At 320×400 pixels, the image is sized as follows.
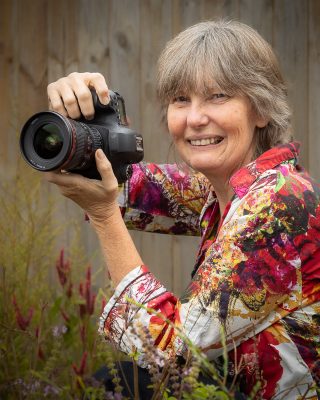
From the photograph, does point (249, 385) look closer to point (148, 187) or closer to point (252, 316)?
point (252, 316)

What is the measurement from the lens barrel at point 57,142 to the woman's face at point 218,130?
0.26 m

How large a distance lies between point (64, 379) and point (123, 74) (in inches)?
55.7

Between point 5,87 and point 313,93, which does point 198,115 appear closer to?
point 313,93

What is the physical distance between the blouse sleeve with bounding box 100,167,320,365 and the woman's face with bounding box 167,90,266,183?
0.92 ft

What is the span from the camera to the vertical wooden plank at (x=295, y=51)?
3443 mm

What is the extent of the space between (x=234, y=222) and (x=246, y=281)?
0.13m

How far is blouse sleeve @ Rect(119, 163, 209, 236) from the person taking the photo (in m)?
2.43

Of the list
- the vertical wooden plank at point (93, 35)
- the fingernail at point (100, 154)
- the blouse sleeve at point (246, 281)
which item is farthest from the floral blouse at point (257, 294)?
the vertical wooden plank at point (93, 35)

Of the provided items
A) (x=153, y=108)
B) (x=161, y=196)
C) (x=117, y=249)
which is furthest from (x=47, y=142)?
(x=153, y=108)

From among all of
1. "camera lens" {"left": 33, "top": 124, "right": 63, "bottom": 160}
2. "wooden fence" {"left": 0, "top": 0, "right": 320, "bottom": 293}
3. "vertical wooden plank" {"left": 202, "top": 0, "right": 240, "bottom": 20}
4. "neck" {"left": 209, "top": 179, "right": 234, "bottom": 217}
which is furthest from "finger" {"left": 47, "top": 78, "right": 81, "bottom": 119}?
"vertical wooden plank" {"left": 202, "top": 0, "right": 240, "bottom": 20}

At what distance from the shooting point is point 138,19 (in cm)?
347

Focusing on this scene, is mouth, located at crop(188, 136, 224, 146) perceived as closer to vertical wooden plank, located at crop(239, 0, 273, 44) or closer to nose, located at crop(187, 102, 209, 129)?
nose, located at crop(187, 102, 209, 129)

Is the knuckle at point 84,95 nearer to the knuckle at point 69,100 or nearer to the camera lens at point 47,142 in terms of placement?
the knuckle at point 69,100

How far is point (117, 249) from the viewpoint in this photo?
188cm
